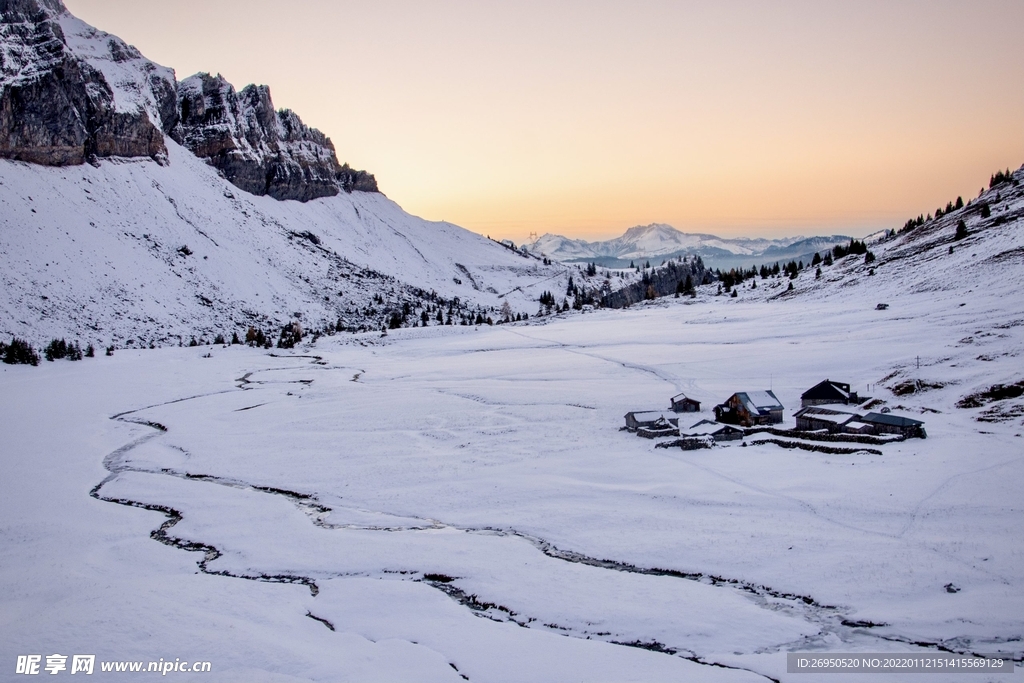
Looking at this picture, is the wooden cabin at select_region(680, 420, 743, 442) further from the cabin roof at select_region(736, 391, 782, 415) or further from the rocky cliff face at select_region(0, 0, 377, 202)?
the rocky cliff face at select_region(0, 0, 377, 202)

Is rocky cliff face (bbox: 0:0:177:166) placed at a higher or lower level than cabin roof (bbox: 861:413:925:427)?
higher

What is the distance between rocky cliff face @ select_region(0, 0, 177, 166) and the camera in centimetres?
11594

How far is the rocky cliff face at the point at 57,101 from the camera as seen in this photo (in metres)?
116

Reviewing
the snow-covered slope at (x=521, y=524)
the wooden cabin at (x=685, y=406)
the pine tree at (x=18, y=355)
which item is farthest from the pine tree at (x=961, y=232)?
the pine tree at (x=18, y=355)

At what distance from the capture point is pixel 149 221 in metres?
123

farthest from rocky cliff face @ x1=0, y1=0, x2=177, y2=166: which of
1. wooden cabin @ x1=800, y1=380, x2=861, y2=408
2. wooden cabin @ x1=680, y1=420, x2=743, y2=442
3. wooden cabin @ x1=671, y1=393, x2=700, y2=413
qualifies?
wooden cabin @ x1=800, y1=380, x2=861, y2=408

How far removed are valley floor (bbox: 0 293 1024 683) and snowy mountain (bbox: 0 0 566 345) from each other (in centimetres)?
4645

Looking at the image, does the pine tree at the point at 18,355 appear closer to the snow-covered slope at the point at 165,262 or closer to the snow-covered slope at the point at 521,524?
the snow-covered slope at the point at 521,524

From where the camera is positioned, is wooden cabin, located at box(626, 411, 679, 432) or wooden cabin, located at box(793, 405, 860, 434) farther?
wooden cabin, located at box(626, 411, 679, 432)

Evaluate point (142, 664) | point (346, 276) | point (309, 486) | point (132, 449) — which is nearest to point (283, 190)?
point (346, 276)

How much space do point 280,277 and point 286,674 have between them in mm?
129525

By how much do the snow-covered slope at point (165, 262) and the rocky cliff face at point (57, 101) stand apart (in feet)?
13.7

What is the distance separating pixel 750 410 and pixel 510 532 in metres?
24.2

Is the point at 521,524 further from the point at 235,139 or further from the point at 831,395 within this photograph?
the point at 235,139
